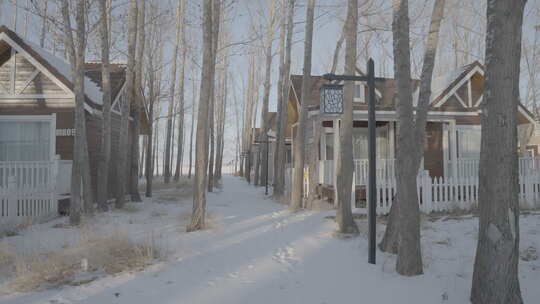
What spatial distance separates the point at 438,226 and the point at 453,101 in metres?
8.38

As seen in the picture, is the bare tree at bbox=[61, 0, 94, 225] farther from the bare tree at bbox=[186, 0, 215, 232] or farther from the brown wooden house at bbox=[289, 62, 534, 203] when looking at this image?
the brown wooden house at bbox=[289, 62, 534, 203]

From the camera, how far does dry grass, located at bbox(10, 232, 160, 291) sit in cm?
463

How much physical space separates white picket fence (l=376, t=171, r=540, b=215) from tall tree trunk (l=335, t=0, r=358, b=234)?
2.99 m

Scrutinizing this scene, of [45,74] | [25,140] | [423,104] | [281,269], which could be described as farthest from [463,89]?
[25,140]

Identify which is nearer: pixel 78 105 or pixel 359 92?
pixel 78 105

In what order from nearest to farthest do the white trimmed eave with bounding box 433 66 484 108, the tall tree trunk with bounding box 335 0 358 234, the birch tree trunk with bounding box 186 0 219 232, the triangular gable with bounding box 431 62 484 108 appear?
the tall tree trunk with bounding box 335 0 358 234
the birch tree trunk with bounding box 186 0 219 232
the white trimmed eave with bounding box 433 66 484 108
the triangular gable with bounding box 431 62 484 108

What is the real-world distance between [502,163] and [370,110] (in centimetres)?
230

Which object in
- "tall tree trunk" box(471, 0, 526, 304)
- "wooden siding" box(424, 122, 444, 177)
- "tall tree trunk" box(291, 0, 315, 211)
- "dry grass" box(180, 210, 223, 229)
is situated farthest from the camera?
"wooden siding" box(424, 122, 444, 177)

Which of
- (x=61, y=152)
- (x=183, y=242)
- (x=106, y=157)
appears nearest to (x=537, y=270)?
(x=183, y=242)

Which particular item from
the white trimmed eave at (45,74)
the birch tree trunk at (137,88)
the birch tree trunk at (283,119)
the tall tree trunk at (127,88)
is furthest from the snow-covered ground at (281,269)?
the birch tree trunk at (283,119)

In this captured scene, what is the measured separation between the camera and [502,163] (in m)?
3.55

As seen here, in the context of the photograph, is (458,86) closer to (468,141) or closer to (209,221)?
(468,141)

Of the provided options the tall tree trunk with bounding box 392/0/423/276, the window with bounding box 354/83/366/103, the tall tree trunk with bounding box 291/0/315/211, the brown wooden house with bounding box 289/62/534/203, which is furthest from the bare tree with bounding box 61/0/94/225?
the window with bounding box 354/83/366/103

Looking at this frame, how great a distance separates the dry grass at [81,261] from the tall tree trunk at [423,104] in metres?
3.64
